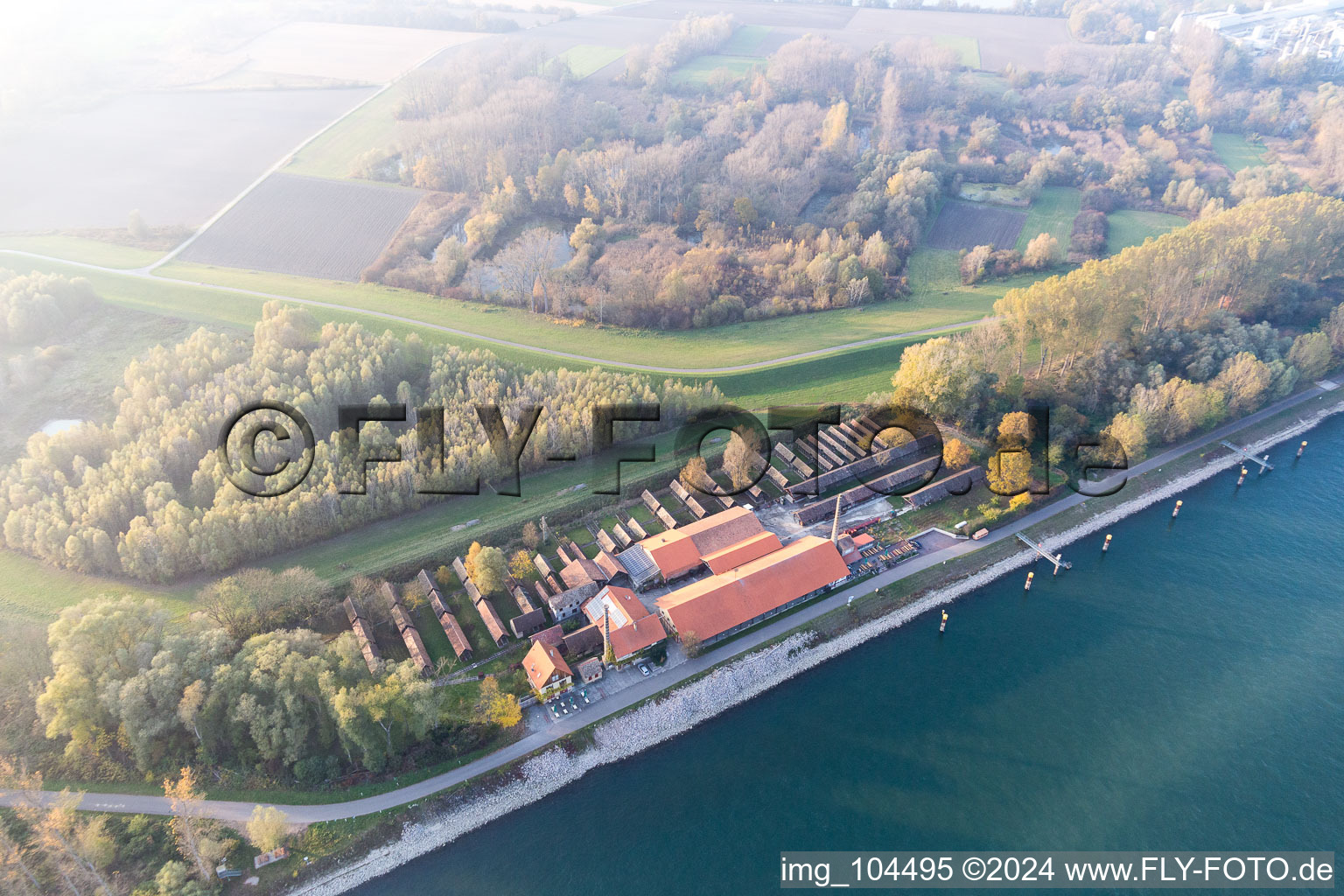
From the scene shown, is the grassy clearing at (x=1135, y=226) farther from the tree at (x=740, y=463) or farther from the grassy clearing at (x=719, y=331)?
the tree at (x=740, y=463)

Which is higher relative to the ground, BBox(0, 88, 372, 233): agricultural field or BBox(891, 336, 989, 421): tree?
BBox(0, 88, 372, 233): agricultural field

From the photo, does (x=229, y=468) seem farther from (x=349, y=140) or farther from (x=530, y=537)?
(x=349, y=140)

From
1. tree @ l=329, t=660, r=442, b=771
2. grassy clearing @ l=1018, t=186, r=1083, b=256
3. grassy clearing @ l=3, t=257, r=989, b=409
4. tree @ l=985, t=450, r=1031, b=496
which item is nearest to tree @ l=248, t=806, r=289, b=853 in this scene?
tree @ l=329, t=660, r=442, b=771

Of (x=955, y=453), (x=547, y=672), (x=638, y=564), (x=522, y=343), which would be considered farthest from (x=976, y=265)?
(x=547, y=672)

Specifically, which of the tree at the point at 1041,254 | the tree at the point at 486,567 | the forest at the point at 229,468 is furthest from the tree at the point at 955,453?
the tree at the point at 1041,254

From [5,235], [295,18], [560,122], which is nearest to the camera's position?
[5,235]

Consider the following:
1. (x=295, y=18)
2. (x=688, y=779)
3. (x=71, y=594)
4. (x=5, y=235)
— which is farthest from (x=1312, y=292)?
(x=295, y=18)

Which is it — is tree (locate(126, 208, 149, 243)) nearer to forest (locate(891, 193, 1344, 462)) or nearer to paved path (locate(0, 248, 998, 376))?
paved path (locate(0, 248, 998, 376))

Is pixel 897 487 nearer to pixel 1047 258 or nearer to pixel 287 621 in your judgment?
pixel 287 621
